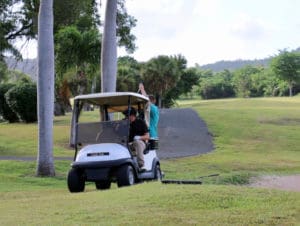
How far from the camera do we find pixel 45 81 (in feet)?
52.3

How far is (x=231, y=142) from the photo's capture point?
2808 centimetres

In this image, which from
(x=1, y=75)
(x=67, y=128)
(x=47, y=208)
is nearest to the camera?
(x=47, y=208)

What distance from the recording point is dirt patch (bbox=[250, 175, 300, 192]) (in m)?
13.3

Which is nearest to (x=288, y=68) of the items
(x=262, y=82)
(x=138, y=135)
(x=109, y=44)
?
(x=262, y=82)

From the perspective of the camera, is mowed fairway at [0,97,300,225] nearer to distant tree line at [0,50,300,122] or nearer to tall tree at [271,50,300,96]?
distant tree line at [0,50,300,122]

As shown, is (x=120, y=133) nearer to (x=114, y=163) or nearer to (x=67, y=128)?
(x=114, y=163)

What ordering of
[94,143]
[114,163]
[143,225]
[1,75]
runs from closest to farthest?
[143,225] < [114,163] < [94,143] < [1,75]

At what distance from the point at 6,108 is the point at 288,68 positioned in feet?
203

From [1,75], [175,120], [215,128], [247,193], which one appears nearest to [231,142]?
[215,128]

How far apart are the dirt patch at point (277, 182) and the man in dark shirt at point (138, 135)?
9.60 ft

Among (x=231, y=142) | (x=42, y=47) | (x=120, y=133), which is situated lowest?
(x=231, y=142)

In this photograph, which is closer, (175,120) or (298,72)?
(175,120)

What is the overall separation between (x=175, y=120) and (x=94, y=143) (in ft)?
73.2

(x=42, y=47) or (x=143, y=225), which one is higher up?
(x=42, y=47)
